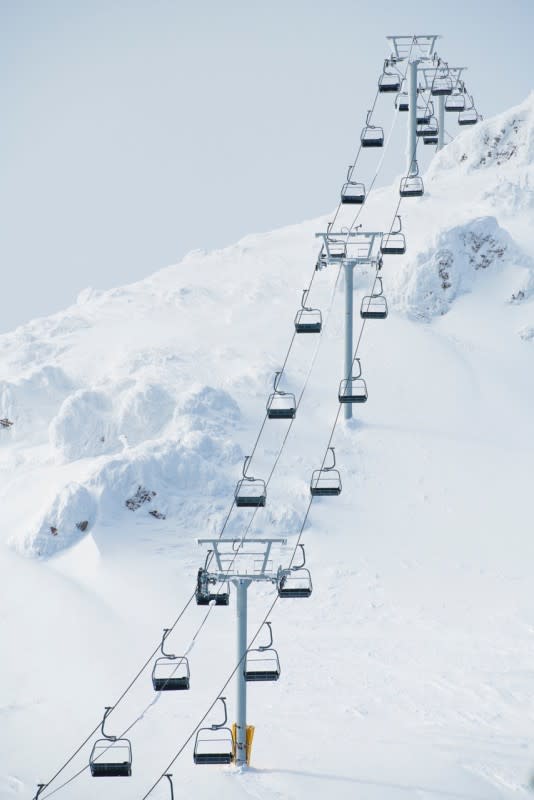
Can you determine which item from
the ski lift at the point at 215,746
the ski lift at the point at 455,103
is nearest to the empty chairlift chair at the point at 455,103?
the ski lift at the point at 455,103

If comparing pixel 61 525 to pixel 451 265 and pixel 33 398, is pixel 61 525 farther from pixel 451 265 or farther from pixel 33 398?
pixel 451 265

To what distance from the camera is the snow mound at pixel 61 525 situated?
41406mm

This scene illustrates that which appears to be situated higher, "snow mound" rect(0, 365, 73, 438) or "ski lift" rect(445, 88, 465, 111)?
"ski lift" rect(445, 88, 465, 111)

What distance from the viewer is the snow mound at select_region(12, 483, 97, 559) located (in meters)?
41.4

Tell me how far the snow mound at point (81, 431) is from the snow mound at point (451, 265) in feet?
49.1

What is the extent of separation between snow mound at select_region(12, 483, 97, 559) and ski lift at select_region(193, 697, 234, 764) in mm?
11976

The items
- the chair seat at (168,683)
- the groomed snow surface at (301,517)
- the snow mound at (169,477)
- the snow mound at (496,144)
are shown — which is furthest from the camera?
the snow mound at (496,144)

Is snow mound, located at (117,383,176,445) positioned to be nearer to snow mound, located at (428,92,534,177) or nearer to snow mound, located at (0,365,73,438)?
snow mound, located at (0,365,73,438)

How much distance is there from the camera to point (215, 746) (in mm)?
31062

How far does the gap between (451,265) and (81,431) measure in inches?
750

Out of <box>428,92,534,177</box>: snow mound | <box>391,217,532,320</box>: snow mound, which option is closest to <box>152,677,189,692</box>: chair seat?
<box>391,217,532,320</box>: snow mound

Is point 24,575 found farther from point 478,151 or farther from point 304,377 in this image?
point 478,151

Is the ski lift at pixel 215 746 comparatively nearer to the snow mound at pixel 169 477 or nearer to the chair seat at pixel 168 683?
the chair seat at pixel 168 683

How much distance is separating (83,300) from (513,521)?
33.9 meters
